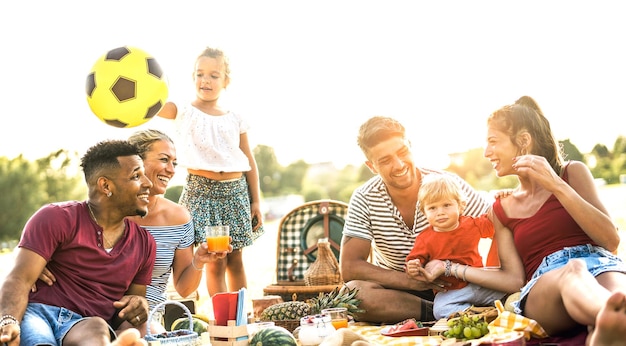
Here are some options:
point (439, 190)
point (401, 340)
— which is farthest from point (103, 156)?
point (439, 190)

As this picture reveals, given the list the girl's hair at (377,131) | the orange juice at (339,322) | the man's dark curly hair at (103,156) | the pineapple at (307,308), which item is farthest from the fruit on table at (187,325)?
the girl's hair at (377,131)

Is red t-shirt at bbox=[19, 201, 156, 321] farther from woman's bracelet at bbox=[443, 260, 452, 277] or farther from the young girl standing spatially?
woman's bracelet at bbox=[443, 260, 452, 277]

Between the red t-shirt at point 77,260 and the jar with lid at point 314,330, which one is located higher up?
the red t-shirt at point 77,260

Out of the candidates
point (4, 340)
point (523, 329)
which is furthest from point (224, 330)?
point (523, 329)

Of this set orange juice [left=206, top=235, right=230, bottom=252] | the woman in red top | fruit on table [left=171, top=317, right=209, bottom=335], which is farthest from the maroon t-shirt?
Answer: fruit on table [left=171, top=317, right=209, bottom=335]

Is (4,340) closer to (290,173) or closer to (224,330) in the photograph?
(224,330)


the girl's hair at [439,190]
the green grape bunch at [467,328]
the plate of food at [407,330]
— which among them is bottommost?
the plate of food at [407,330]

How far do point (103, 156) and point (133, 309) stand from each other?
89 centimetres

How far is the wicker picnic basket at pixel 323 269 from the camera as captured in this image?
244 inches

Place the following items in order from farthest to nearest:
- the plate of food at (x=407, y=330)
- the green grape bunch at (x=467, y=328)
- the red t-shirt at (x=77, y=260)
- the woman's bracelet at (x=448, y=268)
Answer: the woman's bracelet at (x=448, y=268)
the plate of food at (x=407, y=330)
the green grape bunch at (x=467, y=328)
the red t-shirt at (x=77, y=260)

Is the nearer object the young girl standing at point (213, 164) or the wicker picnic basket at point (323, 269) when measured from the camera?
the young girl standing at point (213, 164)

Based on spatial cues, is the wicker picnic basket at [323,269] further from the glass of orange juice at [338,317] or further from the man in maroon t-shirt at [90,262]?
the man in maroon t-shirt at [90,262]

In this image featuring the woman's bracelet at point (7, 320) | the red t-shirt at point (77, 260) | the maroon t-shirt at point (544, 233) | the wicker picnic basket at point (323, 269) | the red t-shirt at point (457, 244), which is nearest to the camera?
the woman's bracelet at point (7, 320)

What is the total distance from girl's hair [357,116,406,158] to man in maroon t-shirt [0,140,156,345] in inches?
65.4
